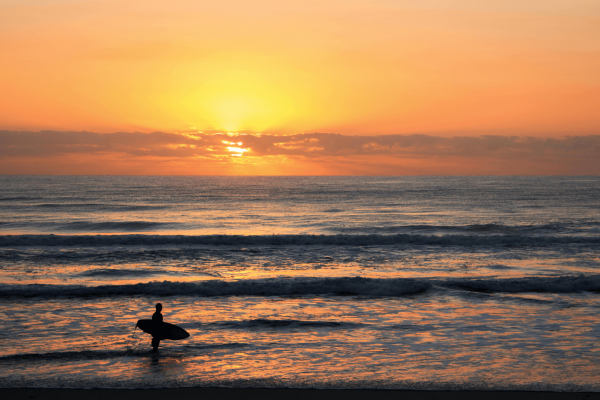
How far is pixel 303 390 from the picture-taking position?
7469mm

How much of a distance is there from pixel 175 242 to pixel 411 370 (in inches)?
871

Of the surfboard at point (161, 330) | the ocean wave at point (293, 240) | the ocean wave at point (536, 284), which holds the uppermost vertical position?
the surfboard at point (161, 330)

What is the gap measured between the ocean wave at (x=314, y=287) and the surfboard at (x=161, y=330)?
18.9ft

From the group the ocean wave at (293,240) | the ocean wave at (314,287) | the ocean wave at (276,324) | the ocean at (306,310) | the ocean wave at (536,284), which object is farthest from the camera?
the ocean wave at (293,240)

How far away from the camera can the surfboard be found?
9.10 meters

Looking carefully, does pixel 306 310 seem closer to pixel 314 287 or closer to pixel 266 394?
pixel 314 287

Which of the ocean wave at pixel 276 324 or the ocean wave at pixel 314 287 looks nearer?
the ocean wave at pixel 276 324

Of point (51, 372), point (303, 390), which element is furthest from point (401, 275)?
point (51, 372)

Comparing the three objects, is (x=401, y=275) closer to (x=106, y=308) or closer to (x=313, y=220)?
(x=106, y=308)

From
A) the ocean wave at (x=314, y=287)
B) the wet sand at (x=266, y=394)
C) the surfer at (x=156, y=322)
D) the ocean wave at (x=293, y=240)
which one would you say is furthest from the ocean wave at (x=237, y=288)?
the ocean wave at (x=293, y=240)

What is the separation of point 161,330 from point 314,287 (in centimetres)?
730

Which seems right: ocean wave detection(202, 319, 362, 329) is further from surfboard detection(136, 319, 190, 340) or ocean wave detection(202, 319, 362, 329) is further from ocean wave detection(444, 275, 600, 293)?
ocean wave detection(444, 275, 600, 293)

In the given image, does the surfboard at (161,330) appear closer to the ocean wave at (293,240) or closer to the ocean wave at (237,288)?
the ocean wave at (237,288)

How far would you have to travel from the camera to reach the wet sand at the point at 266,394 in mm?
7195
